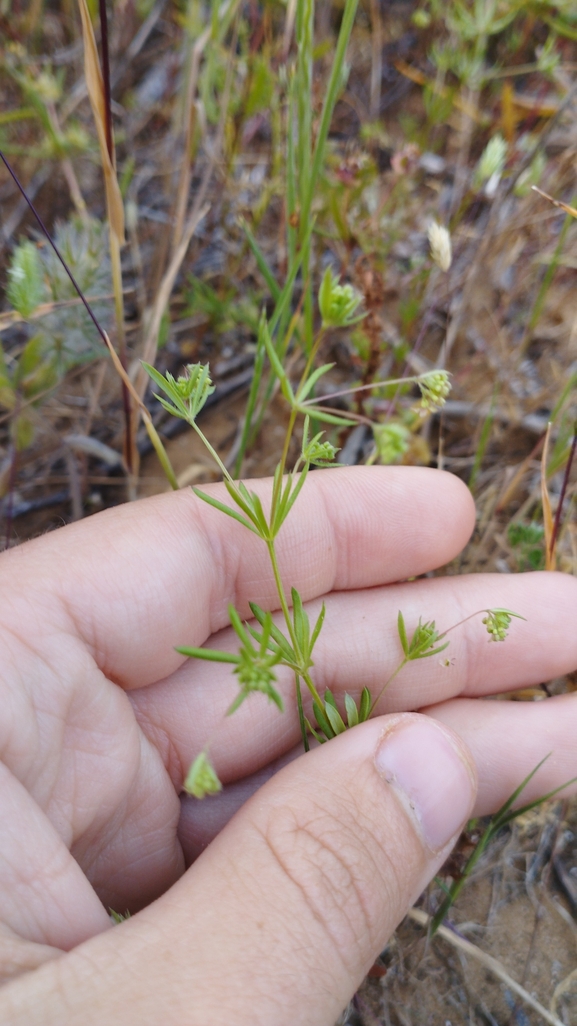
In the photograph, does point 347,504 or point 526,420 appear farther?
point 526,420

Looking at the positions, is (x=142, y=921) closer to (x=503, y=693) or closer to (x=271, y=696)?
(x=271, y=696)

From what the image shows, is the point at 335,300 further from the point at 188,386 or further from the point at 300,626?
the point at 300,626

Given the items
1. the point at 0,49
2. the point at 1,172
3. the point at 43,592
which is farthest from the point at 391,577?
the point at 0,49

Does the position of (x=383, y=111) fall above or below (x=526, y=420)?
above

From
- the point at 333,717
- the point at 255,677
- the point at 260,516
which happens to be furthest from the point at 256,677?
the point at 333,717

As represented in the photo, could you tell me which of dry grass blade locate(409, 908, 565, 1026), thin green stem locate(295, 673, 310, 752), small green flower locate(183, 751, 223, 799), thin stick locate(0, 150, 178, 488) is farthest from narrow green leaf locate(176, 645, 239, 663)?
dry grass blade locate(409, 908, 565, 1026)

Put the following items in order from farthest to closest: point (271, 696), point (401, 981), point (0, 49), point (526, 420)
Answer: point (0, 49)
point (526, 420)
point (401, 981)
point (271, 696)

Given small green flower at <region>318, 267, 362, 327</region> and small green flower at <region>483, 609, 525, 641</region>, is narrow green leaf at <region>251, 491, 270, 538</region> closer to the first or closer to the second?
small green flower at <region>318, 267, 362, 327</region>
